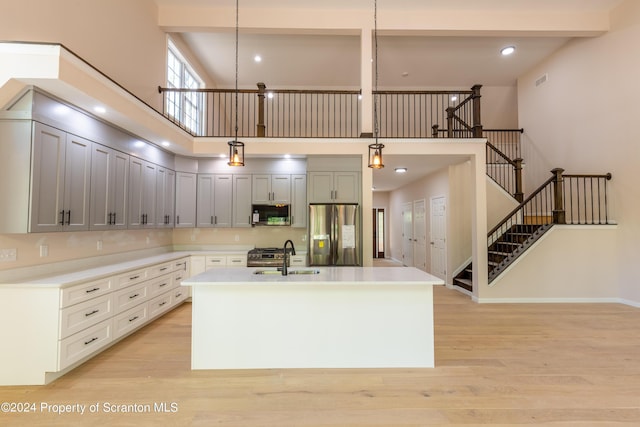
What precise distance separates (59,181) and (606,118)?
8.03 metres

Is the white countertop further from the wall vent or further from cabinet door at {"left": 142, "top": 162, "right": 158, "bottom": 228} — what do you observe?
the wall vent

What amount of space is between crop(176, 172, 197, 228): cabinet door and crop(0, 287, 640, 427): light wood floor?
2.25m

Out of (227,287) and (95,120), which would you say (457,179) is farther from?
(95,120)

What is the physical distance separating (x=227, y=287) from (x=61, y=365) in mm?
1530

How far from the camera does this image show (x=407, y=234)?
9422 mm

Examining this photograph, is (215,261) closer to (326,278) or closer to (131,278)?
(131,278)

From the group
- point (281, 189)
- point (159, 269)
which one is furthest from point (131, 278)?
point (281, 189)

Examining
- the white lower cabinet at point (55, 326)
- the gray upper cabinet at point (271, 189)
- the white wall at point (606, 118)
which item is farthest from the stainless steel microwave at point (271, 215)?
the white wall at point (606, 118)

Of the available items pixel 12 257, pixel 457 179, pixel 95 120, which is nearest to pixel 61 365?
pixel 12 257

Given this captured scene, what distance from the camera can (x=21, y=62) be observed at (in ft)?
8.21

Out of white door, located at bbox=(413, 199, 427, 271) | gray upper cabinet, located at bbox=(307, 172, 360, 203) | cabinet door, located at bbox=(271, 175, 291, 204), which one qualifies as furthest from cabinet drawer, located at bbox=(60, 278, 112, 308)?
white door, located at bbox=(413, 199, 427, 271)

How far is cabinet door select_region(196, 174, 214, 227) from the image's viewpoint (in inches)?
219

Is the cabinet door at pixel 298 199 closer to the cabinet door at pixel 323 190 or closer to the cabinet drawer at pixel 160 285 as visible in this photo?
the cabinet door at pixel 323 190

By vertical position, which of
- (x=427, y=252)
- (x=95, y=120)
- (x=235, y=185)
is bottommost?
(x=427, y=252)
